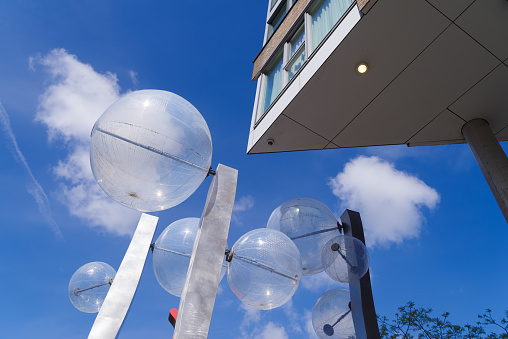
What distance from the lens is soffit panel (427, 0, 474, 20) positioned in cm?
407

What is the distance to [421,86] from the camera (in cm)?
515

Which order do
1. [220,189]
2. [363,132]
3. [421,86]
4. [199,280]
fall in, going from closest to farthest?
[199,280] → [220,189] → [421,86] → [363,132]

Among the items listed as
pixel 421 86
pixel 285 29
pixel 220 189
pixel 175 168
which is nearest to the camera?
pixel 175 168

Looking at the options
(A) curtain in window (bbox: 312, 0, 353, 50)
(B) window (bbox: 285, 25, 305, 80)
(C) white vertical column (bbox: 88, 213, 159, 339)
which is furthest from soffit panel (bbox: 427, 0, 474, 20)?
(C) white vertical column (bbox: 88, 213, 159, 339)

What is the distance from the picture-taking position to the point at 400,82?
5.16 meters

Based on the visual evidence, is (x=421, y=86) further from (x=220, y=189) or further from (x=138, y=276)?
(x=138, y=276)

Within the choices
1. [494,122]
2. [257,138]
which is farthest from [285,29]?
[494,122]

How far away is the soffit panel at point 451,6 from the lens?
407 cm

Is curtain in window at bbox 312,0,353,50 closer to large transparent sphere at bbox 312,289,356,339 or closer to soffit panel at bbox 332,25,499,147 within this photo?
soffit panel at bbox 332,25,499,147

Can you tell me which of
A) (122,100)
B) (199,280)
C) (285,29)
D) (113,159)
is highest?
(285,29)

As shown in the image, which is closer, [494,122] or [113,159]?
[113,159]

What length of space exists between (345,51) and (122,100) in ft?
10.8

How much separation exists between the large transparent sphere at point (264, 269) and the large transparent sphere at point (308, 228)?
1032 mm

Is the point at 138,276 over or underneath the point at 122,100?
underneath
